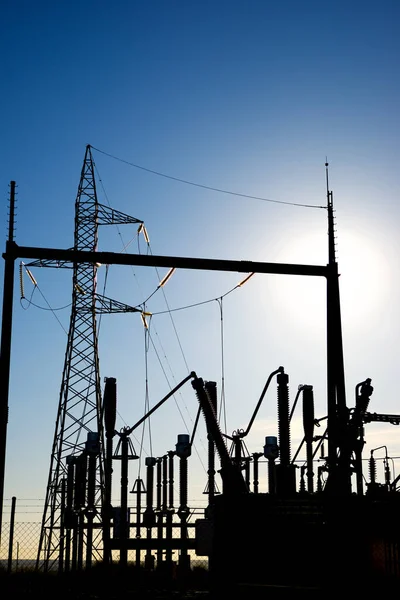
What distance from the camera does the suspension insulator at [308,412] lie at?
34.9m

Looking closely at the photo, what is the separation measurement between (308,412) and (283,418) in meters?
4.78

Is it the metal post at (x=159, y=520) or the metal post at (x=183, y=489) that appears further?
the metal post at (x=159, y=520)

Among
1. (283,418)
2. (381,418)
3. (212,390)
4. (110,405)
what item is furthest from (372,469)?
(110,405)

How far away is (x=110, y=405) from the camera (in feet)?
102

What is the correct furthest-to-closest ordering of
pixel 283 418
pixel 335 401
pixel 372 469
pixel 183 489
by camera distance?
pixel 372 469, pixel 183 489, pixel 283 418, pixel 335 401

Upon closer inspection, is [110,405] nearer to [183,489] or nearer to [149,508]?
[183,489]

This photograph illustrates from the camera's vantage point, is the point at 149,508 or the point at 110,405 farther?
the point at 149,508

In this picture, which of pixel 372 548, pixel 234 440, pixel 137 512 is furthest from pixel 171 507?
pixel 372 548

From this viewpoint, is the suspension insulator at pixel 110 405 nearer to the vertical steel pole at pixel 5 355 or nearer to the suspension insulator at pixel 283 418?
the suspension insulator at pixel 283 418

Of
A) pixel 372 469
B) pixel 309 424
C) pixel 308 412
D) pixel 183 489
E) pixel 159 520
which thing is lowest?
pixel 159 520

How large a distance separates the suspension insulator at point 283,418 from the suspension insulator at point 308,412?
3448 mm

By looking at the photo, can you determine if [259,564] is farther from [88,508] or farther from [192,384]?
[88,508]

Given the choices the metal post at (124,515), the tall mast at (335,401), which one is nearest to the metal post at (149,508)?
the metal post at (124,515)

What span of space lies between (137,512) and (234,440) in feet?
17.4
